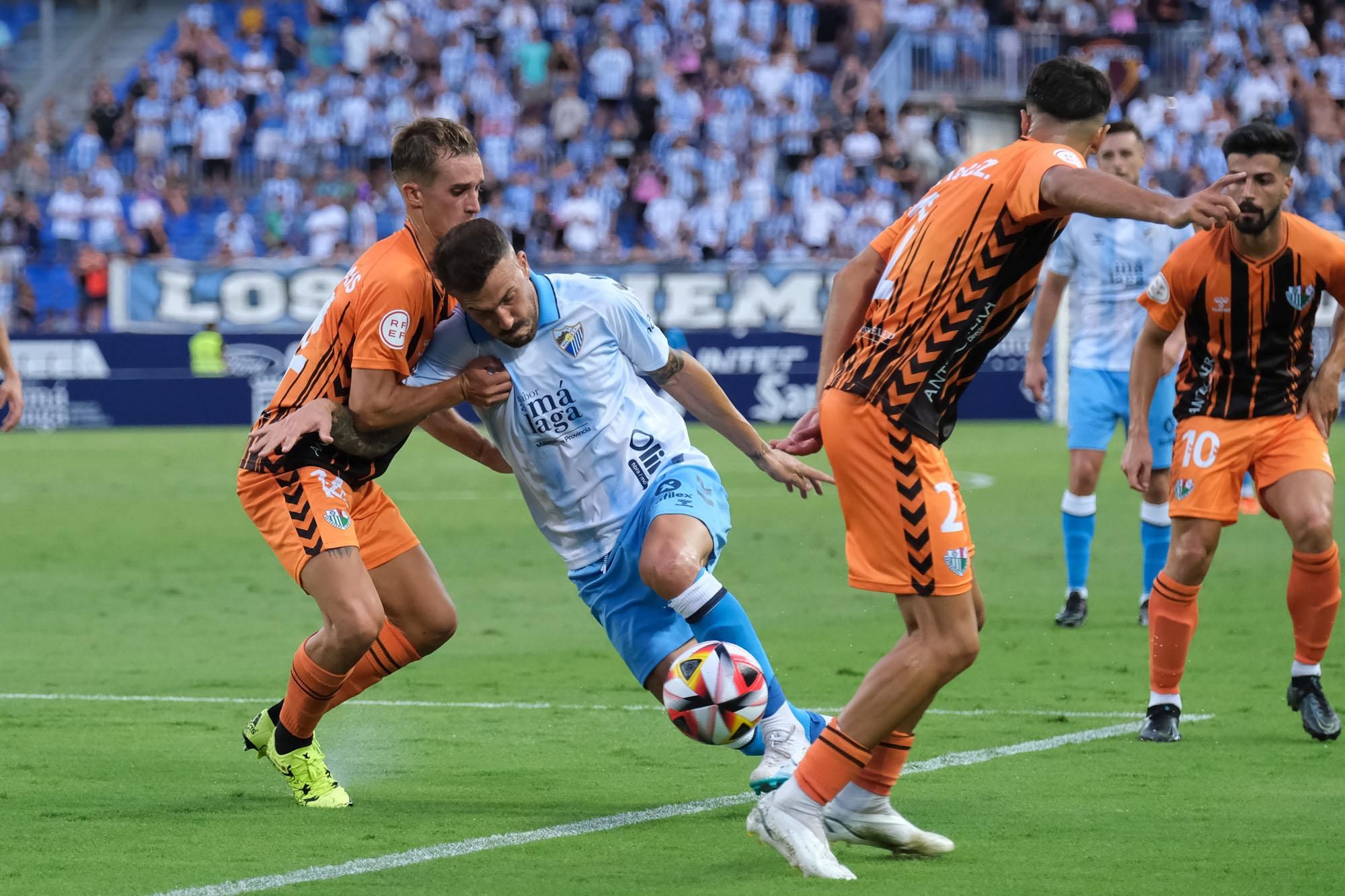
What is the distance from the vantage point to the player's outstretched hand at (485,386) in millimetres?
5664

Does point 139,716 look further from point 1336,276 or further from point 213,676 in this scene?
point 1336,276

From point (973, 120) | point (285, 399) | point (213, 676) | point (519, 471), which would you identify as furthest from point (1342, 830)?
point (973, 120)

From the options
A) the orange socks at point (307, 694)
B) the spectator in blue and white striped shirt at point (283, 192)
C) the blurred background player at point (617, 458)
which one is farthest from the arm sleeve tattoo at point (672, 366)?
the spectator in blue and white striped shirt at point (283, 192)

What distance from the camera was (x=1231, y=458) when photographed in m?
7.02

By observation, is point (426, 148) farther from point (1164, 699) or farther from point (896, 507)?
point (1164, 699)

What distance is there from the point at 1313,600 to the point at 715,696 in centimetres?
293

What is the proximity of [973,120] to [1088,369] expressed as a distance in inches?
880

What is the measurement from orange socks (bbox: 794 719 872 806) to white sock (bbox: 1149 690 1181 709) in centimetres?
237

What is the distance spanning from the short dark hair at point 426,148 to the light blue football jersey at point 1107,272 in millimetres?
5390

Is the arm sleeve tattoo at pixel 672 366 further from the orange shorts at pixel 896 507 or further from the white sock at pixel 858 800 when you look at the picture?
the white sock at pixel 858 800

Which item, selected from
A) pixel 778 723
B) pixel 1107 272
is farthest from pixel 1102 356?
pixel 778 723

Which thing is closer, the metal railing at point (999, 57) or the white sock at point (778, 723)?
the white sock at point (778, 723)

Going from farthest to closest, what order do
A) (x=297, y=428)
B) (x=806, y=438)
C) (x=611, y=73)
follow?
(x=611, y=73), (x=297, y=428), (x=806, y=438)

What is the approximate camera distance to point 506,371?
580 centimetres
